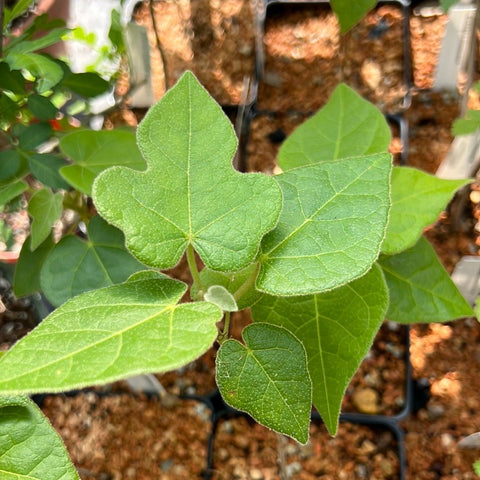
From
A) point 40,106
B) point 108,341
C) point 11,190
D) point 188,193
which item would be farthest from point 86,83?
point 108,341

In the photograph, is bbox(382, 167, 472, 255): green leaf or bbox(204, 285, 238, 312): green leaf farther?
bbox(382, 167, 472, 255): green leaf

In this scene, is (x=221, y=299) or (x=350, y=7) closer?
(x=221, y=299)

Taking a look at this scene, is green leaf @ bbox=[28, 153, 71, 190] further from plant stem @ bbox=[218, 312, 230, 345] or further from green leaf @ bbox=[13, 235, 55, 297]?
plant stem @ bbox=[218, 312, 230, 345]

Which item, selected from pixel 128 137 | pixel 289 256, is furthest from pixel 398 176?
pixel 128 137

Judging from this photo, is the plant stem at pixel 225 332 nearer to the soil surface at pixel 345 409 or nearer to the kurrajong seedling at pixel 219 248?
the kurrajong seedling at pixel 219 248

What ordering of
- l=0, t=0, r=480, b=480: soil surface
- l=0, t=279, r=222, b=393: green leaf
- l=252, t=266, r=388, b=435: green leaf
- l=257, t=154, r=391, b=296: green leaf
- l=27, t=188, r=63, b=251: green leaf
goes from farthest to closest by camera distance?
l=0, t=0, r=480, b=480: soil surface, l=27, t=188, r=63, b=251: green leaf, l=252, t=266, r=388, b=435: green leaf, l=257, t=154, r=391, b=296: green leaf, l=0, t=279, r=222, b=393: green leaf

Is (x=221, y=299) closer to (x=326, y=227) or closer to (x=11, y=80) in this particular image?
(x=326, y=227)

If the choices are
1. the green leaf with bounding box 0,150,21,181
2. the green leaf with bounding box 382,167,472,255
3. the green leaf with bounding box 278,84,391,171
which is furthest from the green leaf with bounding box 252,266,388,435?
the green leaf with bounding box 0,150,21,181
